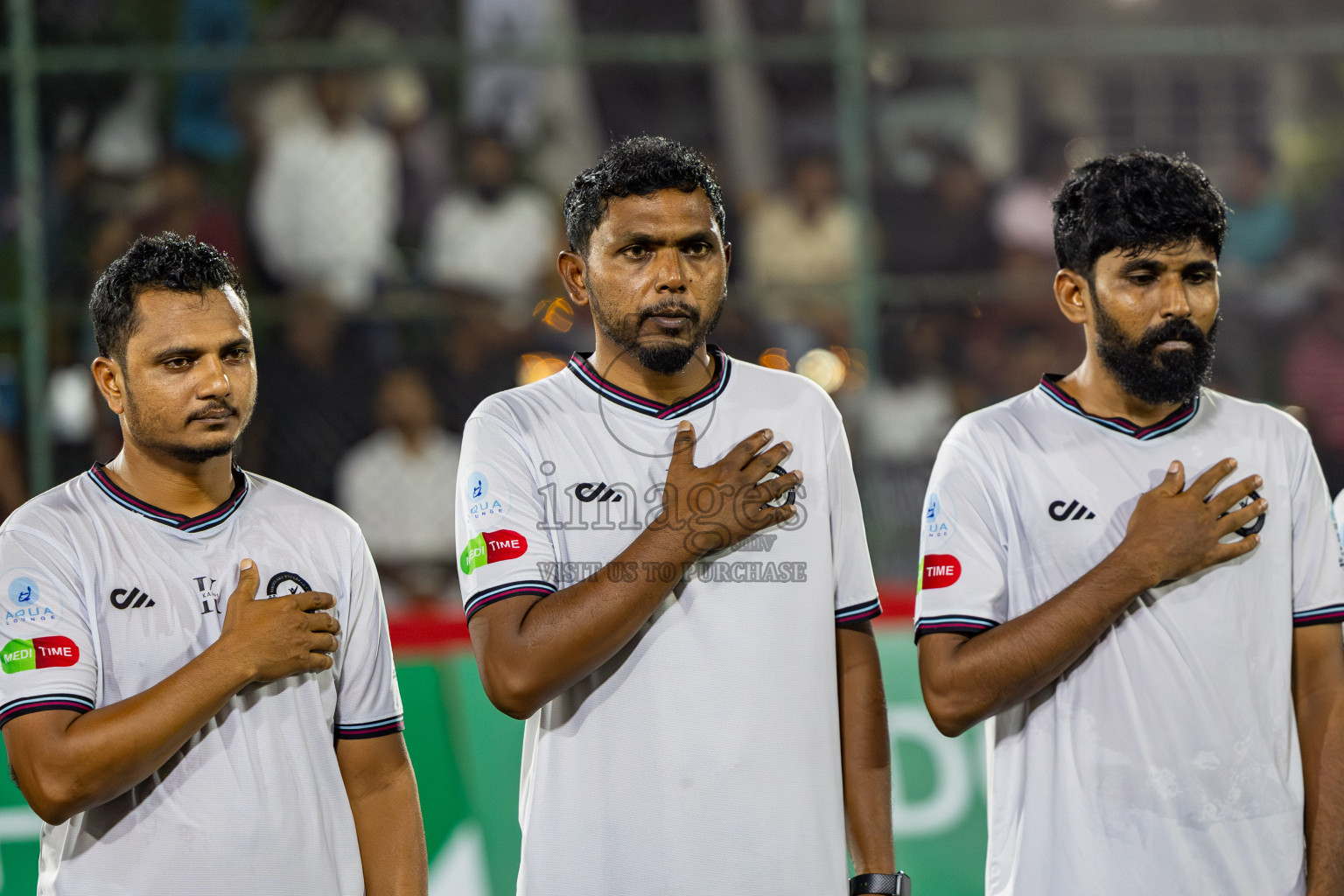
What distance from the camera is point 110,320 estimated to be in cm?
319

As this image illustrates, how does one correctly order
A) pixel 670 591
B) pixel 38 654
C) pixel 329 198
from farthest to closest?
pixel 329 198
pixel 670 591
pixel 38 654

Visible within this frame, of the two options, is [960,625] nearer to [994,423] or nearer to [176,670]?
[994,423]

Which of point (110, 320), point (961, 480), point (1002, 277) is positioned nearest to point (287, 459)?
point (1002, 277)

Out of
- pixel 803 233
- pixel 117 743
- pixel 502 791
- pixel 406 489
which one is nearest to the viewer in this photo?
pixel 117 743

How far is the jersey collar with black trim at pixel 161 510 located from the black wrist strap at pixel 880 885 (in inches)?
61.5

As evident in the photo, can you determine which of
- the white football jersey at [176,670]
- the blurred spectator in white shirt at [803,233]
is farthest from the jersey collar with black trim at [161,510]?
the blurred spectator in white shirt at [803,233]

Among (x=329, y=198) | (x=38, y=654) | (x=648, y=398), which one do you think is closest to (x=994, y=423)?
(x=648, y=398)

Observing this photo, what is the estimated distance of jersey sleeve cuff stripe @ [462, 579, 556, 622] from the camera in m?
3.07

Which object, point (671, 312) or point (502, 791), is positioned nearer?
point (671, 312)

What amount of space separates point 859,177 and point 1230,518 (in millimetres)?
Answer: 4794

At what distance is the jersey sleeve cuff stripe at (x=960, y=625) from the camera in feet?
10.5

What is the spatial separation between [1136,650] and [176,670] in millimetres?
2002

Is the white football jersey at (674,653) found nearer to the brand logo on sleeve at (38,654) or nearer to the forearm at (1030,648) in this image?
the forearm at (1030,648)

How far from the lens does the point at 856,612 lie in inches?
128
